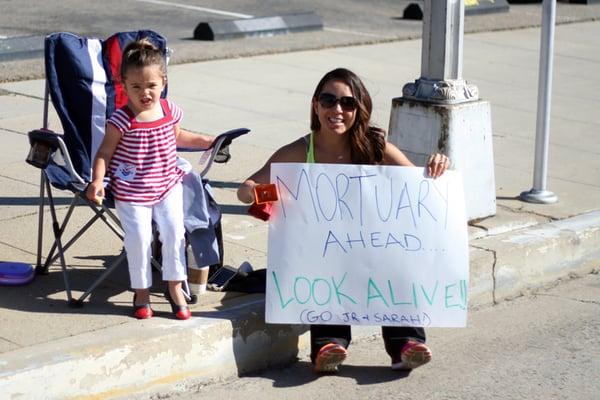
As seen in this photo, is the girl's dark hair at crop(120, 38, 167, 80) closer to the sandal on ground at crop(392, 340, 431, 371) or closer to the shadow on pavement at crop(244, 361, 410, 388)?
the shadow on pavement at crop(244, 361, 410, 388)

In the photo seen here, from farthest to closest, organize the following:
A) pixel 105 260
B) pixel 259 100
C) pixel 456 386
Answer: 1. pixel 259 100
2. pixel 105 260
3. pixel 456 386

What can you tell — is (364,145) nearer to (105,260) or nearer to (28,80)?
(105,260)

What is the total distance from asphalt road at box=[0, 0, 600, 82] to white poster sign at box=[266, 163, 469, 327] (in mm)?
5999

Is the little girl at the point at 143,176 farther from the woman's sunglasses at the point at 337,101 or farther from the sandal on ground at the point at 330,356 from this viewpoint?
the woman's sunglasses at the point at 337,101

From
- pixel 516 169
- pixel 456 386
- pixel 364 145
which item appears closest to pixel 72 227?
pixel 364 145

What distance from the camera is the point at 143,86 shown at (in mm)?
5078

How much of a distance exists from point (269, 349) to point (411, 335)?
2.13ft

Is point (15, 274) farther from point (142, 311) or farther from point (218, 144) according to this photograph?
point (218, 144)

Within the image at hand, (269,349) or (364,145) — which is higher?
(364,145)

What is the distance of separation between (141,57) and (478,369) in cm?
206

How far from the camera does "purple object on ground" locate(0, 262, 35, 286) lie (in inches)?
215

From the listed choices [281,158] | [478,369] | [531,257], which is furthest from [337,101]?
[531,257]

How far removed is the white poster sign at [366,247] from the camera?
5145mm

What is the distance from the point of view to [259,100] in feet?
33.5
